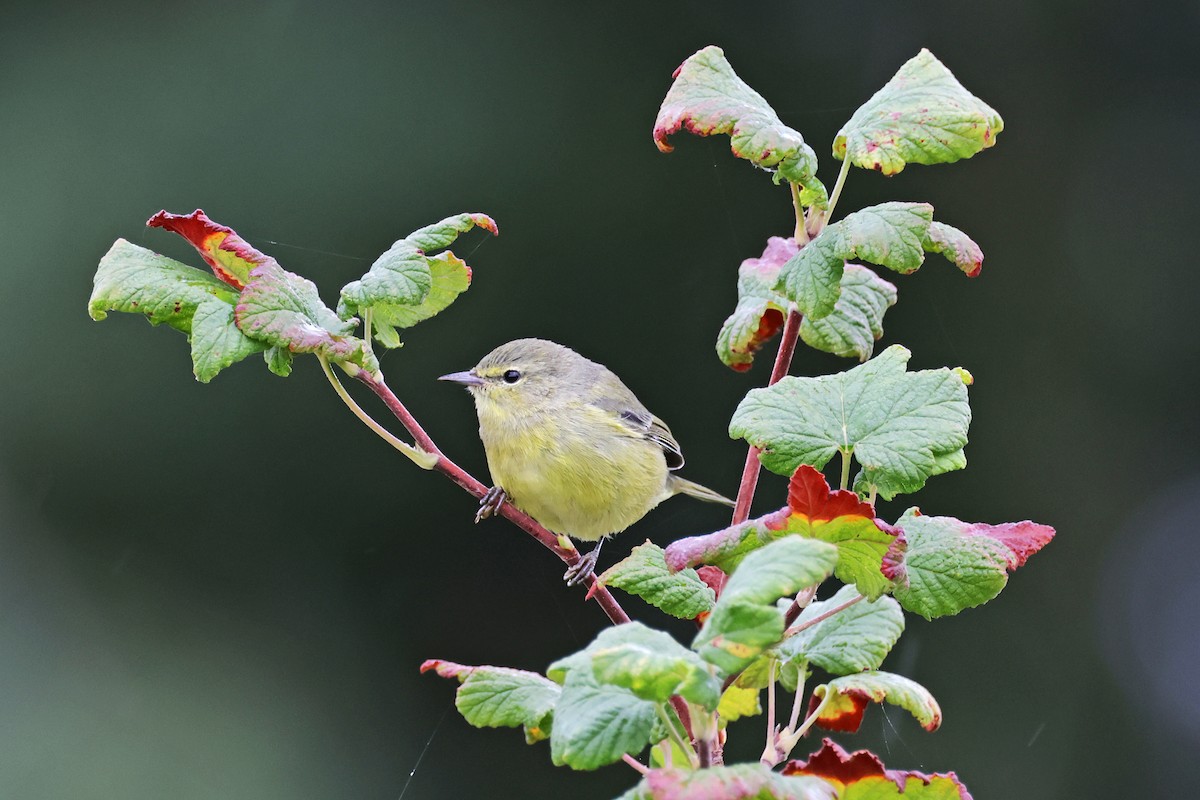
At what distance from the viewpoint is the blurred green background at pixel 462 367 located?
14.7ft

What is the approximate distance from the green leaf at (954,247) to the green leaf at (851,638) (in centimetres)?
35

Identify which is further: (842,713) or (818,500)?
(842,713)

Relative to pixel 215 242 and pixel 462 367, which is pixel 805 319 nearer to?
pixel 215 242

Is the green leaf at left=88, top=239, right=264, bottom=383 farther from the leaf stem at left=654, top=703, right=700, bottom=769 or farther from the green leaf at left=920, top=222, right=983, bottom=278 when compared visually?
the green leaf at left=920, top=222, right=983, bottom=278

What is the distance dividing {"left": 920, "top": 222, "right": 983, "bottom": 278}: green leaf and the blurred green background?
10.3ft

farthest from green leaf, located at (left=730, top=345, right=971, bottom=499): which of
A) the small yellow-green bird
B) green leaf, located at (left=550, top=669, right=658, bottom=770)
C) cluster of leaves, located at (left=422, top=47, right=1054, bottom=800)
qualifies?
the small yellow-green bird

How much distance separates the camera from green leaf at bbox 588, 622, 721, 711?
0.78 metres

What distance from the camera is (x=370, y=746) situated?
4520 millimetres

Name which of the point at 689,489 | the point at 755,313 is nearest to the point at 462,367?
the point at 689,489

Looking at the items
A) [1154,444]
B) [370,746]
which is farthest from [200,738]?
[1154,444]

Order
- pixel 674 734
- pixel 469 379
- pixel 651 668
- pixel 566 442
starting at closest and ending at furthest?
1. pixel 651 668
2. pixel 674 734
3. pixel 566 442
4. pixel 469 379

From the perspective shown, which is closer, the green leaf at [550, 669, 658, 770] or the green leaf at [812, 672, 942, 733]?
the green leaf at [550, 669, 658, 770]

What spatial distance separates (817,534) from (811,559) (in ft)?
0.61

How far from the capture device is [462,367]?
14.8 feet
